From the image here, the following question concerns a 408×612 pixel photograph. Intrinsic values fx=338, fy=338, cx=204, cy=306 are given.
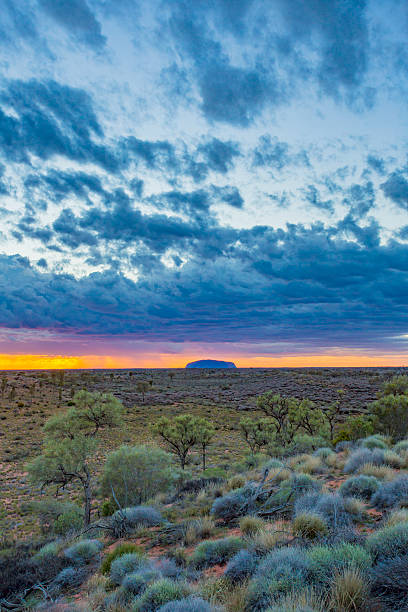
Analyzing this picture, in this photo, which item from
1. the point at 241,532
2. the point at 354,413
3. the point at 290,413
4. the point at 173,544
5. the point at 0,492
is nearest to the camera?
the point at 241,532

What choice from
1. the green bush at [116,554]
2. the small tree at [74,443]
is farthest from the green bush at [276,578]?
the small tree at [74,443]

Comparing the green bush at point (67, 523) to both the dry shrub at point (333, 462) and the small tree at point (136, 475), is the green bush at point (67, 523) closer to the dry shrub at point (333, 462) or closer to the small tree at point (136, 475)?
the small tree at point (136, 475)

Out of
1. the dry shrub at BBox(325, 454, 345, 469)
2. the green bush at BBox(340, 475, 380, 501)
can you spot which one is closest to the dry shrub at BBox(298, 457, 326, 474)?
the dry shrub at BBox(325, 454, 345, 469)

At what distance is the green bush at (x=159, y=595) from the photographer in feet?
18.6

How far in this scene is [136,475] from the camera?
1889 cm

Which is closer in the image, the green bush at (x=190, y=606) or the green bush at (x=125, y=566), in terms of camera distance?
the green bush at (x=190, y=606)

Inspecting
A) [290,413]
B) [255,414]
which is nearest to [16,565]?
[290,413]

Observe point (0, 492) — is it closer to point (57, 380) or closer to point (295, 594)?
point (295, 594)

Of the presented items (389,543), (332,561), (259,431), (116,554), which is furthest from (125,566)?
(259,431)

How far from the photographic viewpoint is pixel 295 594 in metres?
4.78

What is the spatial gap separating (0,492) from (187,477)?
16.2 metres

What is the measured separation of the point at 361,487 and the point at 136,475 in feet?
41.9

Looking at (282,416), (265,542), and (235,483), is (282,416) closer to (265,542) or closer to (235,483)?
(235,483)

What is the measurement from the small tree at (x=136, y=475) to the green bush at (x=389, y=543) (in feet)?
48.9
